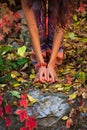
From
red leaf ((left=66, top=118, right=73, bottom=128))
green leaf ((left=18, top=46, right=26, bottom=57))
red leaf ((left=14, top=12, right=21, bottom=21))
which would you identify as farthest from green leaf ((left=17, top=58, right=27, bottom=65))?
red leaf ((left=14, top=12, right=21, bottom=21))

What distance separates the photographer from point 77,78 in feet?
10.0

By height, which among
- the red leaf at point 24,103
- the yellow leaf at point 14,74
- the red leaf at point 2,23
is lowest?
the red leaf at point 24,103

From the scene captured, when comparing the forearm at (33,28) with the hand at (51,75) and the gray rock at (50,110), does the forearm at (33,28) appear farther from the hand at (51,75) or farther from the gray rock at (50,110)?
the gray rock at (50,110)

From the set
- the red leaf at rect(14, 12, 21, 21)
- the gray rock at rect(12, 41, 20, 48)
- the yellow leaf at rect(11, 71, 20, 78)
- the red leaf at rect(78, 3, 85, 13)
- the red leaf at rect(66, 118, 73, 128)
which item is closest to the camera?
the red leaf at rect(66, 118, 73, 128)

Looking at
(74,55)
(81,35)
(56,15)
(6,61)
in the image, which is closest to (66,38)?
(81,35)

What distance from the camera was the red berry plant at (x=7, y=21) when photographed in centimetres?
394

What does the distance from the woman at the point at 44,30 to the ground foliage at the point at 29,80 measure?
0.31 ft

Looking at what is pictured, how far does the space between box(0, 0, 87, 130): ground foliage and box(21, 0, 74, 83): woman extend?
95 mm

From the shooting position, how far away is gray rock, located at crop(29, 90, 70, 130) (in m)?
2.86

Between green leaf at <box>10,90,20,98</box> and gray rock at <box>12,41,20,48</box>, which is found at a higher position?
gray rock at <box>12,41,20,48</box>

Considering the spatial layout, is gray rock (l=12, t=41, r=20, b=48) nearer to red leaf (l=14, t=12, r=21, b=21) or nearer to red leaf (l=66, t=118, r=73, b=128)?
red leaf (l=14, t=12, r=21, b=21)

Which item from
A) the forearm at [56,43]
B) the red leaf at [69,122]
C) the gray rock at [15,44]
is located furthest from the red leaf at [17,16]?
the red leaf at [69,122]

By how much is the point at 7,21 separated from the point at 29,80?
1064mm

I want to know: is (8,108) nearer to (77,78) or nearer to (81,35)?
(77,78)
